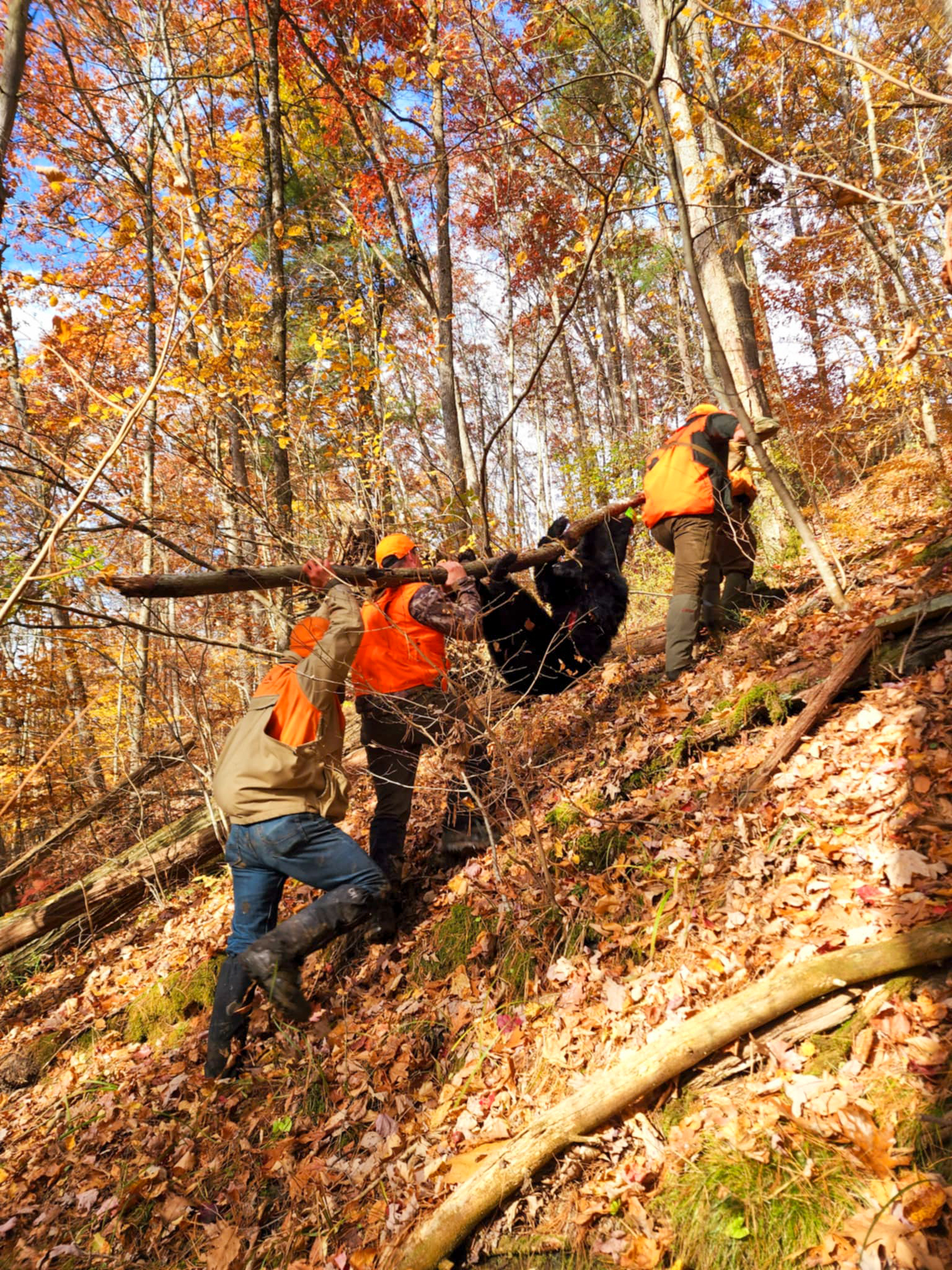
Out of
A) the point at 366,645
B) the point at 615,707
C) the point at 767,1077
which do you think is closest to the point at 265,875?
the point at 366,645

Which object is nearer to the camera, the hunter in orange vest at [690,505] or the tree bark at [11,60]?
the tree bark at [11,60]

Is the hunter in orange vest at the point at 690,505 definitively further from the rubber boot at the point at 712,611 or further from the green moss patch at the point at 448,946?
the green moss patch at the point at 448,946

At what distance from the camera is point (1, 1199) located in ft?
11.9

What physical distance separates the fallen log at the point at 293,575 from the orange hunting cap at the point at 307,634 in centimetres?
26

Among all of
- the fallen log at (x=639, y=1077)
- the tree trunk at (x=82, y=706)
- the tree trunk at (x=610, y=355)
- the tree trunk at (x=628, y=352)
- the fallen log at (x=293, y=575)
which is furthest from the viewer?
the tree trunk at (x=610, y=355)

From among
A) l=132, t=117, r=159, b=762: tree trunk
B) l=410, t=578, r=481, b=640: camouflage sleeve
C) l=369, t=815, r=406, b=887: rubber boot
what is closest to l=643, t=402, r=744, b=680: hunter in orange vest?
l=410, t=578, r=481, b=640: camouflage sleeve

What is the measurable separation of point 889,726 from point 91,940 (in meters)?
6.76

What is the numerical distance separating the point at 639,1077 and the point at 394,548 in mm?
3346

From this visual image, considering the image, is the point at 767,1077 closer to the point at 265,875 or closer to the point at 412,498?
the point at 265,875

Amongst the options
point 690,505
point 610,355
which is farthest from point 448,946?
point 610,355

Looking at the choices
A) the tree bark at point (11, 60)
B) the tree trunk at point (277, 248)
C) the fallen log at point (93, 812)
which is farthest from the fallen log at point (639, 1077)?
the tree trunk at point (277, 248)

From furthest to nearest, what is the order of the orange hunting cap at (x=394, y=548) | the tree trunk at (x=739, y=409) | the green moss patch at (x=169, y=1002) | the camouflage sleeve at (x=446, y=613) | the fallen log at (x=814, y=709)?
the green moss patch at (x=169, y=1002)
the orange hunting cap at (x=394, y=548)
the tree trunk at (x=739, y=409)
the camouflage sleeve at (x=446, y=613)
the fallen log at (x=814, y=709)

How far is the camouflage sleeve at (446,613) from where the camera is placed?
4051mm

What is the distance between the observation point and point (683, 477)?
4.90 m
